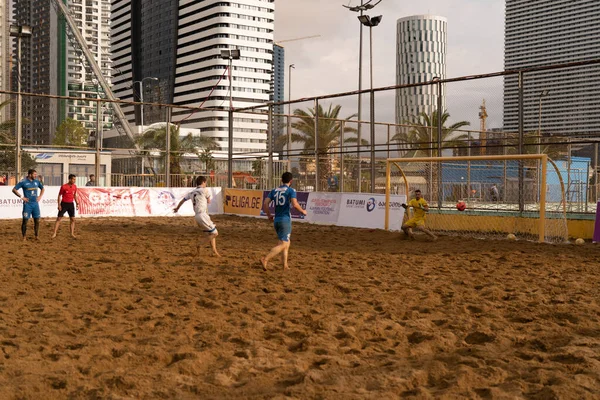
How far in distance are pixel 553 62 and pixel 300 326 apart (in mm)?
80902

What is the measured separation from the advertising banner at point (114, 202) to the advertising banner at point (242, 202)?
3187 millimetres

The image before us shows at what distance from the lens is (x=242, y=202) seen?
78.7 feet

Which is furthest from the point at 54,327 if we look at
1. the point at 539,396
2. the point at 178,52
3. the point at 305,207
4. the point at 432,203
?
the point at 178,52

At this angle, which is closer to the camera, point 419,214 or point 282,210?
point 282,210

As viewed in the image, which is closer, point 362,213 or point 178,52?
point 362,213

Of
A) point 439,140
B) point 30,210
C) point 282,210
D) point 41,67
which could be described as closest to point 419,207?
point 439,140

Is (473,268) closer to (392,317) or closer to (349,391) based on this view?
(392,317)

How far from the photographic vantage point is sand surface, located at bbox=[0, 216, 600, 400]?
15.4 feet

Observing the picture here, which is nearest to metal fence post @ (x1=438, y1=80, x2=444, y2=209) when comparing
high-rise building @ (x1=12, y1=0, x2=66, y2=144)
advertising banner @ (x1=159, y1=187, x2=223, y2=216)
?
advertising banner @ (x1=159, y1=187, x2=223, y2=216)

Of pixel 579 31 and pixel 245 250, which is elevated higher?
pixel 579 31

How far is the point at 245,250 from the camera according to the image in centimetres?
1294

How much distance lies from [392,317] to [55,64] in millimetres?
161479

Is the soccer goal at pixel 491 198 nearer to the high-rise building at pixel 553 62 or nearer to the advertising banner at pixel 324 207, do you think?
the high-rise building at pixel 553 62

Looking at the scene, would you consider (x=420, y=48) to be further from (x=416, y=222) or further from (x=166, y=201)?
(x=416, y=222)
